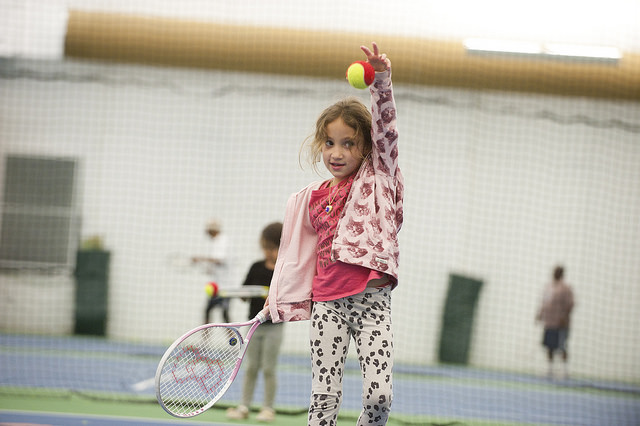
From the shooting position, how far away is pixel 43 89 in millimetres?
11023

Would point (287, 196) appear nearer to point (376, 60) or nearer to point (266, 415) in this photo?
point (266, 415)

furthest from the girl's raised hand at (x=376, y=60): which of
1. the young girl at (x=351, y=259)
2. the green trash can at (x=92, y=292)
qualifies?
the green trash can at (x=92, y=292)

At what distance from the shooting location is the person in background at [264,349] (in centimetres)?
535

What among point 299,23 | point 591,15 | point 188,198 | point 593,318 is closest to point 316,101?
point 299,23

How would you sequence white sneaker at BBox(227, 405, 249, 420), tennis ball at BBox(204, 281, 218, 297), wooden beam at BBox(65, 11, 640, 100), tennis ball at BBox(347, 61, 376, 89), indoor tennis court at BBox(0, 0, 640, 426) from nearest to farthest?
tennis ball at BBox(347, 61, 376, 89) < tennis ball at BBox(204, 281, 218, 297) < white sneaker at BBox(227, 405, 249, 420) < wooden beam at BBox(65, 11, 640, 100) < indoor tennis court at BBox(0, 0, 640, 426)

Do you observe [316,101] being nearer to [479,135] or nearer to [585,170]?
[479,135]

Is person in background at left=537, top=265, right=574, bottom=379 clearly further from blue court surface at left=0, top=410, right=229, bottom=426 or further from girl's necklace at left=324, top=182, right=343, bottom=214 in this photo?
girl's necklace at left=324, top=182, right=343, bottom=214

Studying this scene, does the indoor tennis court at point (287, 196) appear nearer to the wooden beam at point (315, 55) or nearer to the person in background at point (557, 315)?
the wooden beam at point (315, 55)

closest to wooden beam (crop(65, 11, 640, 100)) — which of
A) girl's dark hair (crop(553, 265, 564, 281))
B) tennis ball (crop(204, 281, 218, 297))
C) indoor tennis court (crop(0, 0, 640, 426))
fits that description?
indoor tennis court (crop(0, 0, 640, 426))

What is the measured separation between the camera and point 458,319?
11.3 meters

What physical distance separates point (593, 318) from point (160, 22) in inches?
288

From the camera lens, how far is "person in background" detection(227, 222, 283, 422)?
5.35m

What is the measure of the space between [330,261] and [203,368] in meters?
0.72

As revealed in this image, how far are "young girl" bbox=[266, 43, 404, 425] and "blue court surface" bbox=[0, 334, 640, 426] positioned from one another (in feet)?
Result: 7.87
